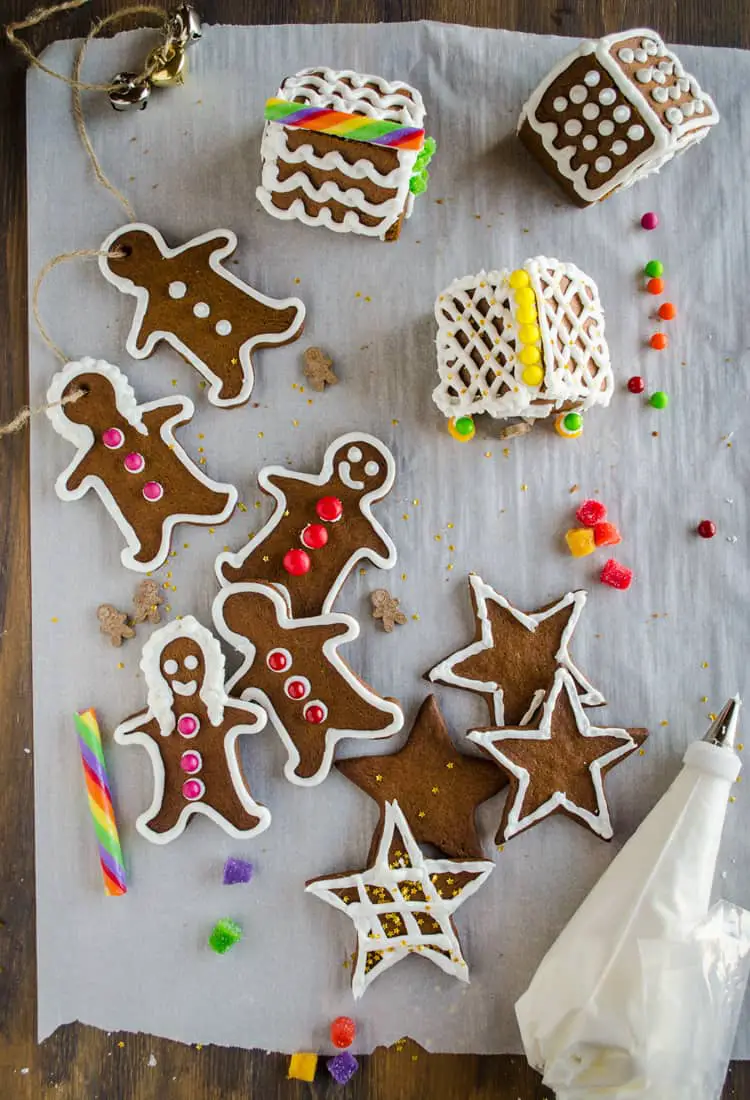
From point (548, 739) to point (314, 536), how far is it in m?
0.49

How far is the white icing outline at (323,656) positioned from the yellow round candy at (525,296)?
54 cm

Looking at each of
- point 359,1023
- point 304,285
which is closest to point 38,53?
point 304,285

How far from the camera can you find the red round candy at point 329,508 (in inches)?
56.9

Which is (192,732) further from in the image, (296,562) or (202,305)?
(202,305)

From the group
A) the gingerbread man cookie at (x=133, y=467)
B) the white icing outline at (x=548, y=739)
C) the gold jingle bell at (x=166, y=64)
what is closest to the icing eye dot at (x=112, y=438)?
the gingerbread man cookie at (x=133, y=467)

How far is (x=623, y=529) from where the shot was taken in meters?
1.50

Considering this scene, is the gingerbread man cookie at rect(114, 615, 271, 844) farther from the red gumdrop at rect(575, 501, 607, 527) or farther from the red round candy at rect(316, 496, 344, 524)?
the red gumdrop at rect(575, 501, 607, 527)

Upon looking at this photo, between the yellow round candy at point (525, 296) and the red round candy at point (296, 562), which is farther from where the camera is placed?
the red round candy at point (296, 562)

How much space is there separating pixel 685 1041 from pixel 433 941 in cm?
40

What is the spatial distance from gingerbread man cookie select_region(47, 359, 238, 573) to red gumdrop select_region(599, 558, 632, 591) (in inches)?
24.2

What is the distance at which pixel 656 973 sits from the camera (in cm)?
136

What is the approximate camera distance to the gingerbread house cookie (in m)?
1.30

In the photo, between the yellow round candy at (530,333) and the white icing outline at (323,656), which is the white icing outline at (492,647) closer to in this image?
the white icing outline at (323,656)

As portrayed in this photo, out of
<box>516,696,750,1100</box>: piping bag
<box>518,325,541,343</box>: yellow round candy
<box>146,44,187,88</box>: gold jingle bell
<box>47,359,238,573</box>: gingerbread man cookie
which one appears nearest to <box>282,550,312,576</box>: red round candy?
<box>47,359,238,573</box>: gingerbread man cookie
